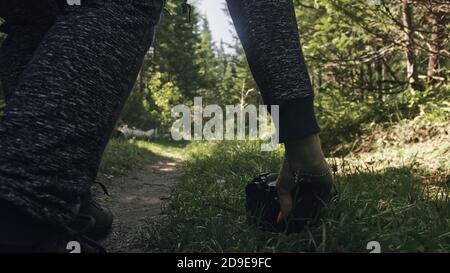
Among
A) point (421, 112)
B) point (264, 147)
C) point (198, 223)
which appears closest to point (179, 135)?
point (264, 147)

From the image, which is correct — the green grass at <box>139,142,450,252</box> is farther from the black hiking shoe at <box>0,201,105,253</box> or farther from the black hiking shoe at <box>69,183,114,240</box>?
the black hiking shoe at <box>0,201,105,253</box>

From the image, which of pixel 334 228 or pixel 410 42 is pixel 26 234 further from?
pixel 410 42

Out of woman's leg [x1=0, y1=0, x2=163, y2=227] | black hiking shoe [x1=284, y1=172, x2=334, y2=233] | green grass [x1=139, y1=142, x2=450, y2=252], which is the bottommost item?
green grass [x1=139, y1=142, x2=450, y2=252]

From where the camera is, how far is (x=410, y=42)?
245 inches

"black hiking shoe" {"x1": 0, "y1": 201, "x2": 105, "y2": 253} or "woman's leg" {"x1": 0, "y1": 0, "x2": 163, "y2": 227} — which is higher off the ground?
"woman's leg" {"x1": 0, "y1": 0, "x2": 163, "y2": 227}

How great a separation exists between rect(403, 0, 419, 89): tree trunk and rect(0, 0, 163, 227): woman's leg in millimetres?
5741

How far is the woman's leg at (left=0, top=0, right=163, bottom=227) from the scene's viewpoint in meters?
1.00

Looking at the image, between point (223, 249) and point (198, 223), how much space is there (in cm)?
50

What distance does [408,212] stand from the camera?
225 centimetres

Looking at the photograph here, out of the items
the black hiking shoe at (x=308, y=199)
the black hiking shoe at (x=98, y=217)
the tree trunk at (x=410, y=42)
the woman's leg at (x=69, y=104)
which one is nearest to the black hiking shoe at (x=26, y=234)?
the woman's leg at (x=69, y=104)

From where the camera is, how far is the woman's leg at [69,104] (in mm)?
999

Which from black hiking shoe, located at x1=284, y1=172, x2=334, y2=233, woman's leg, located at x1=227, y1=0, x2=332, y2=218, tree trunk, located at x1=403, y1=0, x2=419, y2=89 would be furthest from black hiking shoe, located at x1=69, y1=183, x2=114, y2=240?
tree trunk, located at x1=403, y1=0, x2=419, y2=89

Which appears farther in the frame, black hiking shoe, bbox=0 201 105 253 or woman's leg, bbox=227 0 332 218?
woman's leg, bbox=227 0 332 218
